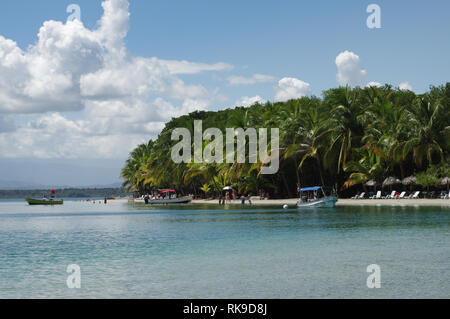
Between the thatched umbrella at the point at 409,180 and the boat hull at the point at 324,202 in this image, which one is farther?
the thatched umbrella at the point at 409,180

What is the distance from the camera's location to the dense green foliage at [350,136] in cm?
4944

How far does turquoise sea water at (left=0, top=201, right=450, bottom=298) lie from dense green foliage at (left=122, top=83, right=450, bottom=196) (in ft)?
69.0

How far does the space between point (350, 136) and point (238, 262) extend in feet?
130

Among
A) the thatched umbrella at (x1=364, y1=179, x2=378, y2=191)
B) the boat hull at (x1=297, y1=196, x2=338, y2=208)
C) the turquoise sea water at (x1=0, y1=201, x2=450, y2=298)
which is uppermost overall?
the thatched umbrella at (x1=364, y1=179, x2=378, y2=191)

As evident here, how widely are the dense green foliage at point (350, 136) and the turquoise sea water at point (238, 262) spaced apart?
21029 millimetres

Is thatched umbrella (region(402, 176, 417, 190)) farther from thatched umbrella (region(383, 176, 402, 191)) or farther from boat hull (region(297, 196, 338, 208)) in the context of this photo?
boat hull (region(297, 196, 338, 208))

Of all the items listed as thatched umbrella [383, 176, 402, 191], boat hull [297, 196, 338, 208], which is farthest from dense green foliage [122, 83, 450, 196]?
boat hull [297, 196, 338, 208]

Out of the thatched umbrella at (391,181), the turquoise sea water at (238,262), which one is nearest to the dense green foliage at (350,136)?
the thatched umbrella at (391,181)

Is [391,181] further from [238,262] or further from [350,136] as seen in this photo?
[238,262]

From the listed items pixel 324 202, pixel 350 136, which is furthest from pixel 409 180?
pixel 324 202

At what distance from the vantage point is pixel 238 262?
18.0m

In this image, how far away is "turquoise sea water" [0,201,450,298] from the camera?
13.6 m

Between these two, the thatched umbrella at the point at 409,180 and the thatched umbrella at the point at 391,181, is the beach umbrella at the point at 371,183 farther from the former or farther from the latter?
the thatched umbrella at the point at 409,180
